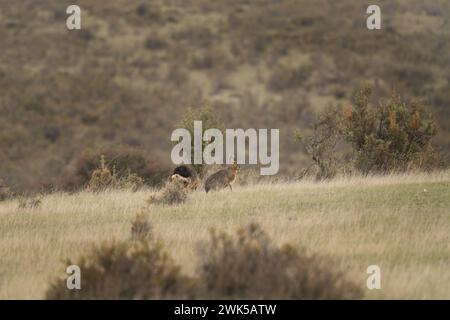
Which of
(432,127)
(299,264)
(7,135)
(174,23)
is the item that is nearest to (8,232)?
(299,264)

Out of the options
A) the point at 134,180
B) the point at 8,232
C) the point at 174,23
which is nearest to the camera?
the point at 8,232

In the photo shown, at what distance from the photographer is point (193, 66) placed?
160 feet

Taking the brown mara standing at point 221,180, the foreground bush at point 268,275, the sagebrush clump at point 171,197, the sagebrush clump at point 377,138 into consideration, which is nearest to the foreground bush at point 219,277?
the foreground bush at point 268,275

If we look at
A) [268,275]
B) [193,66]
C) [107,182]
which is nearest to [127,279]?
[268,275]

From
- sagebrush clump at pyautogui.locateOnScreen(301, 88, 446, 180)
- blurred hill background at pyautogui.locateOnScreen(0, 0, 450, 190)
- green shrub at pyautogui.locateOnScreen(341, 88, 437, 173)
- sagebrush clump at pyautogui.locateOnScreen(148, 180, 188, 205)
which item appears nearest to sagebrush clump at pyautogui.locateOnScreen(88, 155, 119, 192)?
sagebrush clump at pyautogui.locateOnScreen(148, 180, 188, 205)

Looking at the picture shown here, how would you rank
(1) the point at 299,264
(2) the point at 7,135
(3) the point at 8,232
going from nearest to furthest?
1. (1) the point at 299,264
2. (3) the point at 8,232
3. (2) the point at 7,135

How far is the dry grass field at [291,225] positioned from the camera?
905 cm

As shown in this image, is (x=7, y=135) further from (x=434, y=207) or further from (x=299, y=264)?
(x=299, y=264)

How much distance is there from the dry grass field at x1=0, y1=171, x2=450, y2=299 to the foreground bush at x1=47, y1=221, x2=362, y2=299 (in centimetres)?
52

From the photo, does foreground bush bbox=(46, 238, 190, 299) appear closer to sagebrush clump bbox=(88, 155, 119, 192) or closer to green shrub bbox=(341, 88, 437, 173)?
sagebrush clump bbox=(88, 155, 119, 192)

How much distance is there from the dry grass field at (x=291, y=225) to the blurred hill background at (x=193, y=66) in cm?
2231

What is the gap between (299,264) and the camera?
7.98m

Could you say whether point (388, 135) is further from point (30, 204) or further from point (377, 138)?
point (30, 204)
